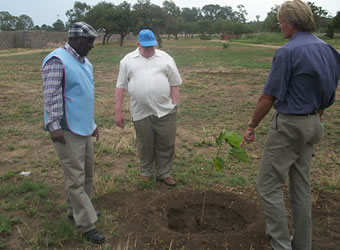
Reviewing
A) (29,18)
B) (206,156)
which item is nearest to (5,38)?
(206,156)

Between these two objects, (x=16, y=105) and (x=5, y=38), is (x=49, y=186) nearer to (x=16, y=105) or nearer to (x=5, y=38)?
(x=16, y=105)

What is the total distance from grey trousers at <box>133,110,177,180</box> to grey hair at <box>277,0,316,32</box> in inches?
79.8

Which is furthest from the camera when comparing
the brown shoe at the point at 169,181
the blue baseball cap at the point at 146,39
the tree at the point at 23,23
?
the tree at the point at 23,23

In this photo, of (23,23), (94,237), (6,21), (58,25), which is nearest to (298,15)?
(94,237)

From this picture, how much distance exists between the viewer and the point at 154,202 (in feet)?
13.1

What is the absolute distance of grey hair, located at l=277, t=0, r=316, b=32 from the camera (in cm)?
270

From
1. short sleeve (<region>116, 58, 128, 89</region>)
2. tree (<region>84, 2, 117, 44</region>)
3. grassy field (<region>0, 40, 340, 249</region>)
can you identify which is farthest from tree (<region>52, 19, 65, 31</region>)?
short sleeve (<region>116, 58, 128, 89</region>)

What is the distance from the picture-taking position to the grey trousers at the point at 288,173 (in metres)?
2.79

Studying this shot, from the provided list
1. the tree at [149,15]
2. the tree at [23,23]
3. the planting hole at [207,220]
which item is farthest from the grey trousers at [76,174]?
the tree at [23,23]

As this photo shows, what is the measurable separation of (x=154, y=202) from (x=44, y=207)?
1.22 metres

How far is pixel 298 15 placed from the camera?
271 centimetres

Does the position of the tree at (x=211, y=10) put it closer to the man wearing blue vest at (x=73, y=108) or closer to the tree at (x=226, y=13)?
the tree at (x=226, y=13)

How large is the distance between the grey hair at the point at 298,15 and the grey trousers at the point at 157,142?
2.03 m

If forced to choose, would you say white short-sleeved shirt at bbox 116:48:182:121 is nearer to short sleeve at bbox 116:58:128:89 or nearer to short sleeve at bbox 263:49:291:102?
short sleeve at bbox 116:58:128:89
